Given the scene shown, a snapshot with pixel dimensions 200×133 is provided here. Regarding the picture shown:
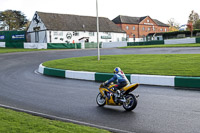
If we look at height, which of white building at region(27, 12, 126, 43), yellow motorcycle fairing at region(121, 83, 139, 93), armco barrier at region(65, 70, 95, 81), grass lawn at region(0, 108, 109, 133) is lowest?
grass lawn at region(0, 108, 109, 133)

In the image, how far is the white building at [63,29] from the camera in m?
57.6

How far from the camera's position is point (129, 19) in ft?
287

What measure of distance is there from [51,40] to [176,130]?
5391 cm

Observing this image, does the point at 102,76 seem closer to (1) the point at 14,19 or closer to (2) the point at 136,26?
(2) the point at 136,26

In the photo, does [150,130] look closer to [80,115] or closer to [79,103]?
[80,115]

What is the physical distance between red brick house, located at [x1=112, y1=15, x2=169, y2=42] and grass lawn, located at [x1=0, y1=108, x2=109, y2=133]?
253 feet

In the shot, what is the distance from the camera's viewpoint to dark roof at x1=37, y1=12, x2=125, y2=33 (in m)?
58.8

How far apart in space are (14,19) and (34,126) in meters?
86.2

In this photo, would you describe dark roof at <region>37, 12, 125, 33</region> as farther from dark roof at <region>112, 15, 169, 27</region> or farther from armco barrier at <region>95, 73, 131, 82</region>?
armco barrier at <region>95, 73, 131, 82</region>

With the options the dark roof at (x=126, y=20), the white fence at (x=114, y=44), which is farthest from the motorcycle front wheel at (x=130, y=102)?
the dark roof at (x=126, y=20)

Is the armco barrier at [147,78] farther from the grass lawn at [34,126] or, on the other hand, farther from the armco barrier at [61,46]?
the armco barrier at [61,46]

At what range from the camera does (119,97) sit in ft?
25.7

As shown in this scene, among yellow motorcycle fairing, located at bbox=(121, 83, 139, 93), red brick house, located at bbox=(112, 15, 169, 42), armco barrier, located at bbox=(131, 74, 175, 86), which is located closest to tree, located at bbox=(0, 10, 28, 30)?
red brick house, located at bbox=(112, 15, 169, 42)

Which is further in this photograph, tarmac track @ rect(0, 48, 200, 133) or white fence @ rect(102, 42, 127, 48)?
white fence @ rect(102, 42, 127, 48)
